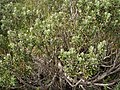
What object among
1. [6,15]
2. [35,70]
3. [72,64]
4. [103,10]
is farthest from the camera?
[6,15]

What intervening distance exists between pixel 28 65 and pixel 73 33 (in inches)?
52.6

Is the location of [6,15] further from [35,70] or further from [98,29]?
[98,29]

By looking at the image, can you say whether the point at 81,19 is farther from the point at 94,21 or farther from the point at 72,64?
the point at 72,64

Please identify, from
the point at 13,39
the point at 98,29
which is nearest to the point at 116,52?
the point at 98,29

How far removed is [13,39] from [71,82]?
172 centimetres

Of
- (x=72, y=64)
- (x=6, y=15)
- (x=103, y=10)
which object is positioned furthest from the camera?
(x=6, y=15)

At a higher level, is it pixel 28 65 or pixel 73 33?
pixel 73 33

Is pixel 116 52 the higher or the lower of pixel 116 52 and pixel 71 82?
the higher

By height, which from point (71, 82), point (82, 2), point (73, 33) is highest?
point (82, 2)

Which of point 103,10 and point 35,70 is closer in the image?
point 103,10

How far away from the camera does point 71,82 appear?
755 cm

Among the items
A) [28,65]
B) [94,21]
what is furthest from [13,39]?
[94,21]

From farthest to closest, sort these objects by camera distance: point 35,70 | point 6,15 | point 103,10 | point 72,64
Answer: point 6,15, point 35,70, point 103,10, point 72,64

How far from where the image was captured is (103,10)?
24.2ft
